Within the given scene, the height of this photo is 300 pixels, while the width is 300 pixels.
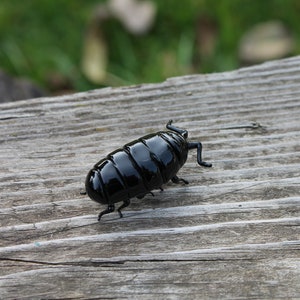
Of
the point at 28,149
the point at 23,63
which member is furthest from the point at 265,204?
the point at 23,63

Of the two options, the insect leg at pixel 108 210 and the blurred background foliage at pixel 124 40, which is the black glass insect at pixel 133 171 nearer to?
the insect leg at pixel 108 210

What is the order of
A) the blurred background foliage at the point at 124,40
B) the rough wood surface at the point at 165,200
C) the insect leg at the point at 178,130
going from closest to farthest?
the rough wood surface at the point at 165,200
the insect leg at the point at 178,130
the blurred background foliage at the point at 124,40

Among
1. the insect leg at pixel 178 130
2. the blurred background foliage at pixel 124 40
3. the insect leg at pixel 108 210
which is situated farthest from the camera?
the blurred background foliage at pixel 124 40

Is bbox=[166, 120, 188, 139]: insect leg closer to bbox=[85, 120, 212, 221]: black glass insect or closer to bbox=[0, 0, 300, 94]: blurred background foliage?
bbox=[85, 120, 212, 221]: black glass insect

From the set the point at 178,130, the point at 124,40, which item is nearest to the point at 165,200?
the point at 178,130

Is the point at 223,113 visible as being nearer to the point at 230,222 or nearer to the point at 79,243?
the point at 230,222

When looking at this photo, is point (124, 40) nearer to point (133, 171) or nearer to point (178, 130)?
point (178, 130)

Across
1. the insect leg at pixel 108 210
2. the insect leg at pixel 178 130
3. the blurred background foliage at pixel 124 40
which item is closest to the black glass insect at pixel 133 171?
the insect leg at pixel 108 210
